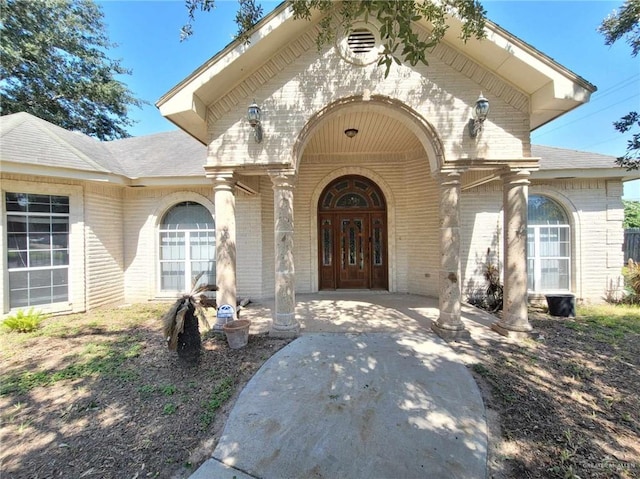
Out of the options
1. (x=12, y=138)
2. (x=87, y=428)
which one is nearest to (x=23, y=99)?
(x=12, y=138)

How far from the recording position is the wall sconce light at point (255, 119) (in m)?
4.28

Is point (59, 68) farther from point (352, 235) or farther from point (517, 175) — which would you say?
point (517, 175)

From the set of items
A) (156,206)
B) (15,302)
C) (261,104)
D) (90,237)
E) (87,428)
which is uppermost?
(261,104)

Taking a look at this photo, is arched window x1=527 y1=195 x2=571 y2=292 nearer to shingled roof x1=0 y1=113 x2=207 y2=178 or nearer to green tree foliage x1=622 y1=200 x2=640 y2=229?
shingled roof x1=0 y1=113 x2=207 y2=178

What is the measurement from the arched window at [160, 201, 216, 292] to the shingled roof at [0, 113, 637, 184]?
1161 mm

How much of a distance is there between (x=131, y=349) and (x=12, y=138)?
6.03 m

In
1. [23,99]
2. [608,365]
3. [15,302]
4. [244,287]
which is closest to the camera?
Result: [608,365]

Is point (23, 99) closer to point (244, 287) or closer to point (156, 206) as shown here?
point (156, 206)

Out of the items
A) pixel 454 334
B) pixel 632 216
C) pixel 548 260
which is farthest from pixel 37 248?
pixel 632 216

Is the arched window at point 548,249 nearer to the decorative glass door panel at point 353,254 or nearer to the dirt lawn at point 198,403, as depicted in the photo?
the dirt lawn at point 198,403

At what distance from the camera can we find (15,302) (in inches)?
238

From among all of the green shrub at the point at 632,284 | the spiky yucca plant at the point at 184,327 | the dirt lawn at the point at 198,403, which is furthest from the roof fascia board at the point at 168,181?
the green shrub at the point at 632,284

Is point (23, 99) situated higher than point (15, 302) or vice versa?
point (23, 99)

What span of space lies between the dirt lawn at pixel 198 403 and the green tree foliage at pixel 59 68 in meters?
15.7
